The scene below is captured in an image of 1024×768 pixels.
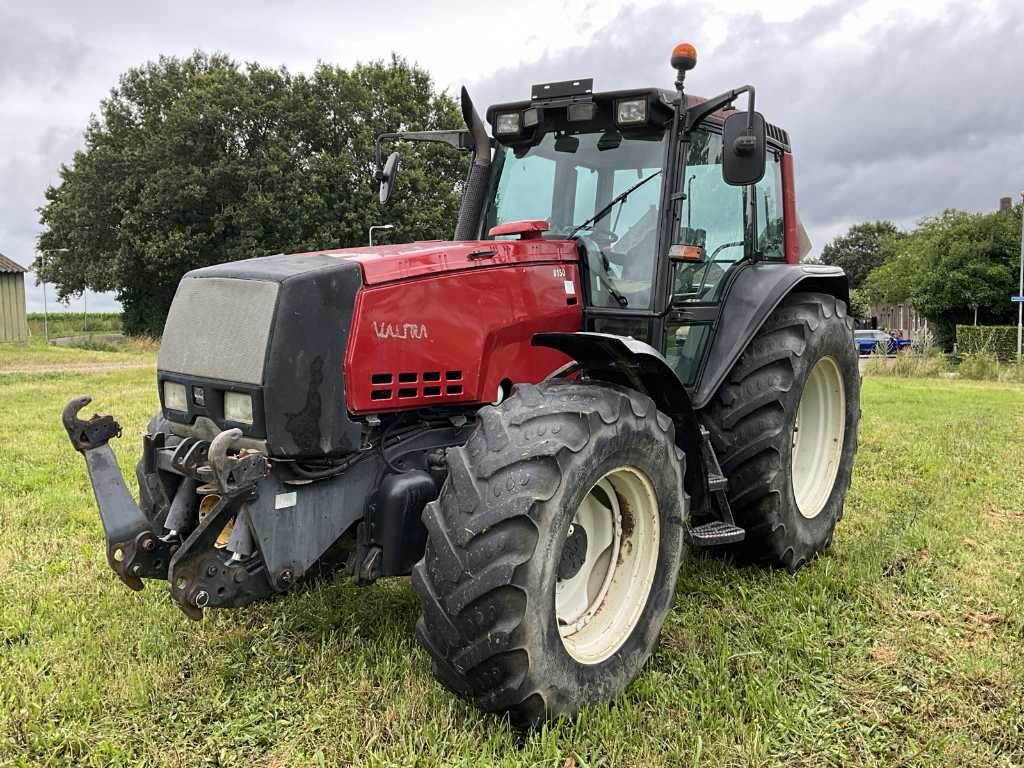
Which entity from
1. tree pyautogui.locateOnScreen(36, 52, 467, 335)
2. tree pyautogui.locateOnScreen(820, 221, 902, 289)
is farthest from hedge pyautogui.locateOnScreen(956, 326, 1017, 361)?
tree pyautogui.locateOnScreen(820, 221, 902, 289)

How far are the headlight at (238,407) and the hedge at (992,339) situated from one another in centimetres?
3095

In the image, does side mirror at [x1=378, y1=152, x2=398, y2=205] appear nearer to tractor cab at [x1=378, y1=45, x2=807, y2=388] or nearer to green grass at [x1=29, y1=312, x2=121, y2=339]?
tractor cab at [x1=378, y1=45, x2=807, y2=388]

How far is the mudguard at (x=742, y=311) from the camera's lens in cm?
412

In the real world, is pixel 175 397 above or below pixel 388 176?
below

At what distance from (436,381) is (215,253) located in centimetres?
2882

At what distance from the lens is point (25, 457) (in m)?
7.54

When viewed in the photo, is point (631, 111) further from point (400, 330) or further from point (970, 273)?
point (970, 273)

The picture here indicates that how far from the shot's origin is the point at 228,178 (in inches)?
1158

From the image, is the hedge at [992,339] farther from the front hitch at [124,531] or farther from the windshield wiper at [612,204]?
the front hitch at [124,531]

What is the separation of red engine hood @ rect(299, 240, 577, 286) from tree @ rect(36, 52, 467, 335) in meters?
24.1

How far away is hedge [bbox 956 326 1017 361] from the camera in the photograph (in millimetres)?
29500

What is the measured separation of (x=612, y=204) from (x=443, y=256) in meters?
1.02

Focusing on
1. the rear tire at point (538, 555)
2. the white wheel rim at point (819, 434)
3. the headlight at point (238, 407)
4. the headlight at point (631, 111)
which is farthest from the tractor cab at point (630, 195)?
the headlight at point (238, 407)

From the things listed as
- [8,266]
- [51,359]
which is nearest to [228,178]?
[8,266]
